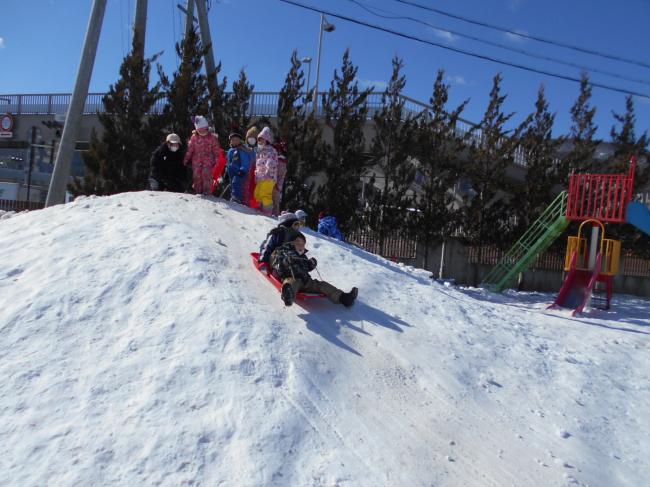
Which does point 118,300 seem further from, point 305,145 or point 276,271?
point 305,145

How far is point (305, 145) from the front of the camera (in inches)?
561

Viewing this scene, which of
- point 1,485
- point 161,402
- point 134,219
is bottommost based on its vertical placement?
point 1,485

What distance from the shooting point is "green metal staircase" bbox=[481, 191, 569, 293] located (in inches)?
470

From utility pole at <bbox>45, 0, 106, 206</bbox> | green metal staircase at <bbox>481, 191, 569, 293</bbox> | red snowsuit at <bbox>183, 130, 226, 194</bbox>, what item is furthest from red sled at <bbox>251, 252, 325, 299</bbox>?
green metal staircase at <bbox>481, 191, 569, 293</bbox>

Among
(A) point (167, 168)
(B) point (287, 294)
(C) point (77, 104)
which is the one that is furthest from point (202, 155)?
(B) point (287, 294)

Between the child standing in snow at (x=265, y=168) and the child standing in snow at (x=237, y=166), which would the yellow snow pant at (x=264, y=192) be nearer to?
the child standing in snow at (x=265, y=168)

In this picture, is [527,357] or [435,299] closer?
[527,357]

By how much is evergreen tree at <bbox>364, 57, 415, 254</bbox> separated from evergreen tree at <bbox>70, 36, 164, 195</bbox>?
6.47 m

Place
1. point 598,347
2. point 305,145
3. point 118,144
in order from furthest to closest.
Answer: point 305,145, point 118,144, point 598,347

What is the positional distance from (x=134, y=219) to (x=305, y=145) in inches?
324

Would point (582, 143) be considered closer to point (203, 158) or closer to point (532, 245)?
point (532, 245)

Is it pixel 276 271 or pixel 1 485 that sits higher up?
pixel 276 271

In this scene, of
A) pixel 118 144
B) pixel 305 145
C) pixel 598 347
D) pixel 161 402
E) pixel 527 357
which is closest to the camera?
pixel 161 402

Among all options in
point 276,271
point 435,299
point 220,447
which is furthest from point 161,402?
point 435,299
